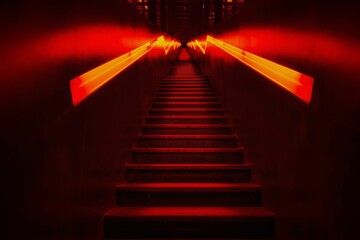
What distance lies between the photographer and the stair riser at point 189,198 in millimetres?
3109

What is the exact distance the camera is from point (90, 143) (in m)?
2.38

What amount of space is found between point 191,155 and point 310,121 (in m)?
1.95

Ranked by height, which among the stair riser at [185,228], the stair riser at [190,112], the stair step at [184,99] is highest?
the stair step at [184,99]

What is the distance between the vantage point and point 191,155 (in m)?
3.84

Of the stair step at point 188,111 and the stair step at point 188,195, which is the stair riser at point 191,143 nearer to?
the stair step at point 188,111

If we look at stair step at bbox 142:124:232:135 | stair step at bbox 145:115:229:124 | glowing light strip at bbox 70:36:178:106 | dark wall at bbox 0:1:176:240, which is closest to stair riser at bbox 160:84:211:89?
stair step at bbox 145:115:229:124

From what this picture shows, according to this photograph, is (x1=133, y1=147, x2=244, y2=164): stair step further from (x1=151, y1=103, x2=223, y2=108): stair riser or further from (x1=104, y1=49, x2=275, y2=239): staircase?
(x1=151, y1=103, x2=223, y2=108): stair riser

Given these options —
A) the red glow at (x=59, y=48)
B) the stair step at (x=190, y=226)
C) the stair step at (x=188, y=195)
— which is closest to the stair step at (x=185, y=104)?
the red glow at (x=59, y=48)

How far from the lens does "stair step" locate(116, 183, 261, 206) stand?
311 cm

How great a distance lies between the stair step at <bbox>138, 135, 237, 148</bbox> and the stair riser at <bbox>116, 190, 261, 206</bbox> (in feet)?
3.56

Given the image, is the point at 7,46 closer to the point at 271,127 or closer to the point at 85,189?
the point at 85,189

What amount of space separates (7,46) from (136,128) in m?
3.07

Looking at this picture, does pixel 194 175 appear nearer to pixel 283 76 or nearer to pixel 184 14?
pixel 283 76

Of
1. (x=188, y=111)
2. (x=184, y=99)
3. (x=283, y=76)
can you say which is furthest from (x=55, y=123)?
(x=184, y=99)
